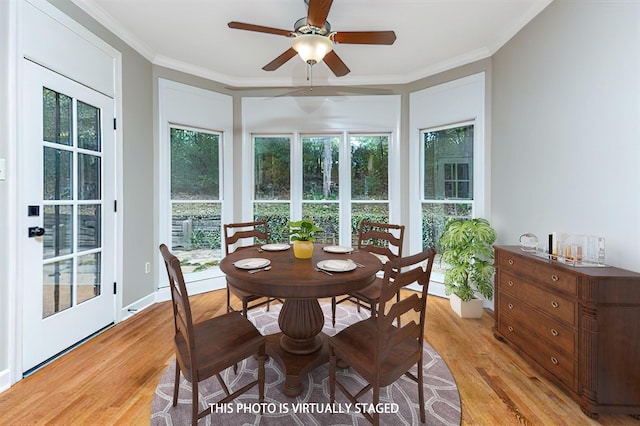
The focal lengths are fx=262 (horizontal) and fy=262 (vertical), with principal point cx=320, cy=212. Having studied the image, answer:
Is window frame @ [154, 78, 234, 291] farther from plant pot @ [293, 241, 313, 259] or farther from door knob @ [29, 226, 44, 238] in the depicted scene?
plant pot @ [293, 241, 313, 259]

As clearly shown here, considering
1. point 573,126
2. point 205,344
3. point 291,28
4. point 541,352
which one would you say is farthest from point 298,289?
point 291,28

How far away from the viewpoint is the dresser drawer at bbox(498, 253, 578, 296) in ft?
5.34

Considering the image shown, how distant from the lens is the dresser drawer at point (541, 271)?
1627mm

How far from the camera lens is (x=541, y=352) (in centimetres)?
183

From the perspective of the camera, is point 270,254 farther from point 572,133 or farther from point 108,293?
point 572,133

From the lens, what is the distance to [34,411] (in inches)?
60.2

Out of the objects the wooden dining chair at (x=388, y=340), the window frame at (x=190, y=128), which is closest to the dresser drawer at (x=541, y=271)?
the wooden dining chair at (x=388, y=340)

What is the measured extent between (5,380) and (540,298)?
365cm

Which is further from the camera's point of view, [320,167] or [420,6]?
[320,167]

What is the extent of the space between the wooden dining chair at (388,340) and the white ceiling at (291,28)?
2.25 m

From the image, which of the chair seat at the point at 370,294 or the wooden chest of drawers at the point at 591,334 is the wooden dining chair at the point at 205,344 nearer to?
the chair seat at the point at 370,294

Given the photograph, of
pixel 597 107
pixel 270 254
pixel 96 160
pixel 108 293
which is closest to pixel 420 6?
pixel 597 107

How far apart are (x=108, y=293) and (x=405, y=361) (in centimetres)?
275

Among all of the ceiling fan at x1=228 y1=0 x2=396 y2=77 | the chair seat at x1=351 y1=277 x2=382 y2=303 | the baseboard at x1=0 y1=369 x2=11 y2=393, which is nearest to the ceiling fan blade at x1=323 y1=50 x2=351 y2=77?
the ceiling fan at x1=228 y1=0 x2=396 y2=77
